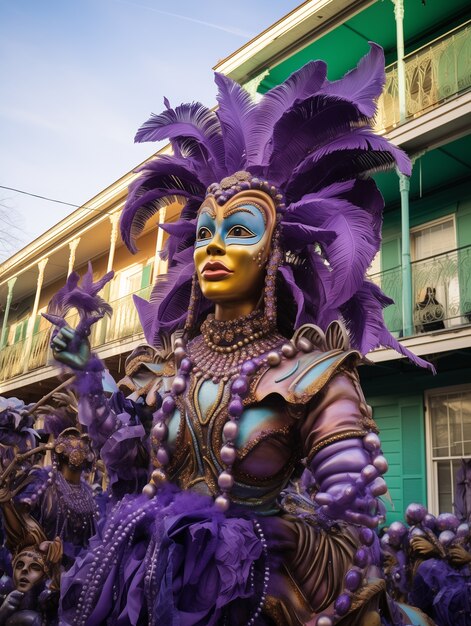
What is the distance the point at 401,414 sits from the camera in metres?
8.13

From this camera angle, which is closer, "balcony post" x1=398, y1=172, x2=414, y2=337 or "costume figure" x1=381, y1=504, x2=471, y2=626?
"costume figure" x1=381, y1=504, x2=471, y2=626

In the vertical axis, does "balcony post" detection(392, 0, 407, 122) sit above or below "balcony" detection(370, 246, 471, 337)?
above

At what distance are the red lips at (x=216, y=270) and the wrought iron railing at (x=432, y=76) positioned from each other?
6.43 meters

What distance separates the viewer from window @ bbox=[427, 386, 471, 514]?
759cm

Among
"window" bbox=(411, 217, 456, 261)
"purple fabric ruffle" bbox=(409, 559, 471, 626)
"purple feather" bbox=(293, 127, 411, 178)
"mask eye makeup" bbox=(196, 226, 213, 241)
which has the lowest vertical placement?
"purple fabric ruffle" bbox=(409, 559, 471, 626)

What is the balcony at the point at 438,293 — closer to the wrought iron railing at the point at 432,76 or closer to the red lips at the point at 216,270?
the wrought iron railing at the point at 432,76

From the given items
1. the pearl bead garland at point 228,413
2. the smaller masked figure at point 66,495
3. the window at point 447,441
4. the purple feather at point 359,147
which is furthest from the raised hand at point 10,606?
the window at point 447,441

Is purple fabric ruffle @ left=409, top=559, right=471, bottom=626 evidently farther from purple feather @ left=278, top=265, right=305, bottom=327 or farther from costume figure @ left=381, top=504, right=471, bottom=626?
purple feather @ left=278, top=265, right=305, bottom=327

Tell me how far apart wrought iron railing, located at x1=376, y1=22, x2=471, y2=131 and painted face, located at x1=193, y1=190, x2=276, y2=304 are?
20.5 ft

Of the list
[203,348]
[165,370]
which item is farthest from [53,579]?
[203,348]

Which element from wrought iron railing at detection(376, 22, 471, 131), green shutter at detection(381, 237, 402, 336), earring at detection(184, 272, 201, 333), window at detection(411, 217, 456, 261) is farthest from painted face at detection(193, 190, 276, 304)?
window at detection(411, 217, 456, 261)

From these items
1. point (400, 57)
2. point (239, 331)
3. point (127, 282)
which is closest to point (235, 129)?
point (239, 331)

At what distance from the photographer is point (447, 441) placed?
7.71 meters

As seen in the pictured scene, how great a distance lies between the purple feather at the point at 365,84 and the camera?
2.30 m
